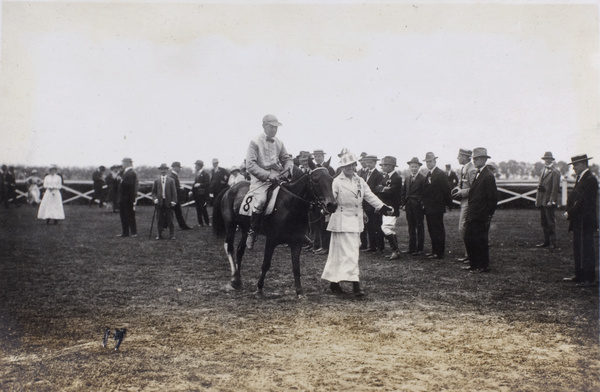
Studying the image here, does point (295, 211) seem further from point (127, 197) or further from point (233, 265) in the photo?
point (127, 197)

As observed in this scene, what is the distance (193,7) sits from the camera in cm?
666

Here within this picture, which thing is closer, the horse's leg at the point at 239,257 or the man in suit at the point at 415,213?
the horse's leg at the point at 239,257

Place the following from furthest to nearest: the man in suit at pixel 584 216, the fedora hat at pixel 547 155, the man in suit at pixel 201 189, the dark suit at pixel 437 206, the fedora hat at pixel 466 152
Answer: the man in suit at pixel 201 189
the fedora hat at pixel 547 155
the dark suit at pixel 437 206
the fedora hat at pixel 466 152
the man in suit at pixel 584 216

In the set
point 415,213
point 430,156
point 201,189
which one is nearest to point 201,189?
point 201,189

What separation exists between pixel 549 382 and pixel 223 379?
106 inches

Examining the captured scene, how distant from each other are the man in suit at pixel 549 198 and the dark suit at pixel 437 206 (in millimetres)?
2891

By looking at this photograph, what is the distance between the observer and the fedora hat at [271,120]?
696 cm

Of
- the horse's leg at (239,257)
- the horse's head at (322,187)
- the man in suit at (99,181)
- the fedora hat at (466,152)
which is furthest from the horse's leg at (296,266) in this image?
the man in suit at (99,181)

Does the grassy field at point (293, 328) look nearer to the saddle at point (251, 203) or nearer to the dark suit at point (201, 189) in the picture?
the saddle at point (251, 203)

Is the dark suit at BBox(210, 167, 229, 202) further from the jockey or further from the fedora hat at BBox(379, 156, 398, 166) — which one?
the jockey

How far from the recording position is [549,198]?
→ 11445mm

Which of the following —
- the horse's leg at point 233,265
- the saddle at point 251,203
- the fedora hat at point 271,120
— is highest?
the fedora hat at point 271,120

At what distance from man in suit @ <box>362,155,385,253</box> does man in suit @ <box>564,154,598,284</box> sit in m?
4.51

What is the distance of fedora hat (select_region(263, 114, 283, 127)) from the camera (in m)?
6.96
